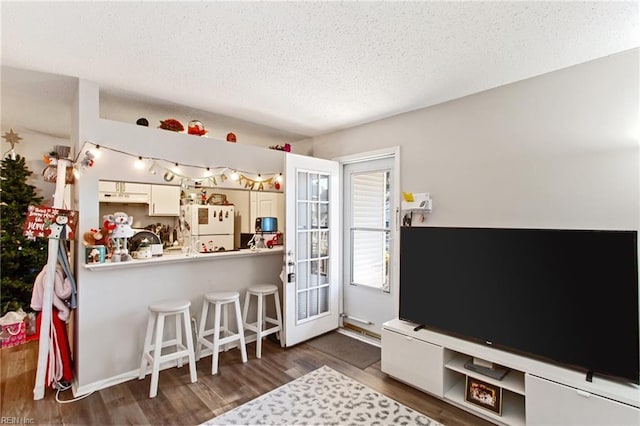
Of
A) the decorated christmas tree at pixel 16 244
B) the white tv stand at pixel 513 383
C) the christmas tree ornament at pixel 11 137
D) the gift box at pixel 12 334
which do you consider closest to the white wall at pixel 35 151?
the christmas tree ornament at pixel 11 137

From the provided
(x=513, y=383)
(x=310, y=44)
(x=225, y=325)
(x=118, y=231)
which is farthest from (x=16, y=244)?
(x=513, y=383)

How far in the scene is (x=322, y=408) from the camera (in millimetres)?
2365

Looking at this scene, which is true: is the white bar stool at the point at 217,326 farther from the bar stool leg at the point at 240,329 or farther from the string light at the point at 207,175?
the string light at the point at 207,175

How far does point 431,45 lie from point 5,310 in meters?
5.01

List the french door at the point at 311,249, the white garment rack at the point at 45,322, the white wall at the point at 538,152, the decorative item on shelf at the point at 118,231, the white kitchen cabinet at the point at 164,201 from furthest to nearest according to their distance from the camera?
1. the white kitchen cabinet at the point at 164,201
2. the french door at the point at 311,249
3. the decorative item on shelf at the point at 118,231
4. the white garment rack at the point at 45,322
5. the white wall at the point at 538,152

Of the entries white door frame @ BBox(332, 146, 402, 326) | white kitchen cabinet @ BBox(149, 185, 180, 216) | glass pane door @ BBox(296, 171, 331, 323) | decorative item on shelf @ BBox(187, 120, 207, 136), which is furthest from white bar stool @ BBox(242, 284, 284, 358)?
white kitchen cabinet @ BBox(149, 185, 180, 216)

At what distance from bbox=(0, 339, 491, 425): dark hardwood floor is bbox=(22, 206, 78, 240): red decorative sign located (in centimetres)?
128

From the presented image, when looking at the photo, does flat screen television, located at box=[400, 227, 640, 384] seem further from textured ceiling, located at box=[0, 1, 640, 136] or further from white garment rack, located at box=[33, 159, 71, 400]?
white garment rack, located at box=[33, 159, 71, 400]

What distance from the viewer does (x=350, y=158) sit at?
3846 mm

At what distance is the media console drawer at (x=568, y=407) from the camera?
1.73m

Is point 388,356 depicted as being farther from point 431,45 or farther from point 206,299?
point 431,45

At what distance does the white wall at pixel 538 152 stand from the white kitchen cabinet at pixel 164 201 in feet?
12.0

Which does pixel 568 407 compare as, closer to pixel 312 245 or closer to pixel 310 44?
pixel 312 245

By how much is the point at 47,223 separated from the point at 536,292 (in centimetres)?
368
